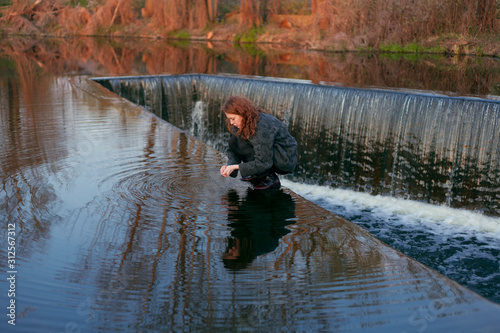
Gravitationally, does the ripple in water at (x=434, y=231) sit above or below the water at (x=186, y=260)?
below

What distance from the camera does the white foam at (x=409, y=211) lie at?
6113mm

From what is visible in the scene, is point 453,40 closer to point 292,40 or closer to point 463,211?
point 292,40

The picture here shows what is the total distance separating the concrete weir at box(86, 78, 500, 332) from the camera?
2.51m

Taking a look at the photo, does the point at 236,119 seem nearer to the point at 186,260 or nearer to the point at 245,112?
the point at 245,112

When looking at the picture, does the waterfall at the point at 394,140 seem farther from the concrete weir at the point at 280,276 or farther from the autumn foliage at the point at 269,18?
the autumn foliage at the point at 269,18

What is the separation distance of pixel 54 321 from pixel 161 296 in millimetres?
526

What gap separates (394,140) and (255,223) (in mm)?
4594

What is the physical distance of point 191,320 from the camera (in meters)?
2.50

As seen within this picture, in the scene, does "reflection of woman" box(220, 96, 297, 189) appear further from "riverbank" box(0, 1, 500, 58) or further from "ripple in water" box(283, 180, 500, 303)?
"riverbank" box(0, 1, 500, 58)

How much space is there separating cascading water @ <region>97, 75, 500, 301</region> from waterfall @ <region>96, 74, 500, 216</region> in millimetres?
13

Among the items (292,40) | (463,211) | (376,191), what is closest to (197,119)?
(376,191)

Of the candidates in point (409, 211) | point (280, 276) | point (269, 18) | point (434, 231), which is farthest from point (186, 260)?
point (269, 18)

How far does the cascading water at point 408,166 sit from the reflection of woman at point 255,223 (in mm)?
1922

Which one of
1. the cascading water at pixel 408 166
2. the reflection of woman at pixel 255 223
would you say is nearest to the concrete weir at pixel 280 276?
the reflection of woman at pixel 255 223
